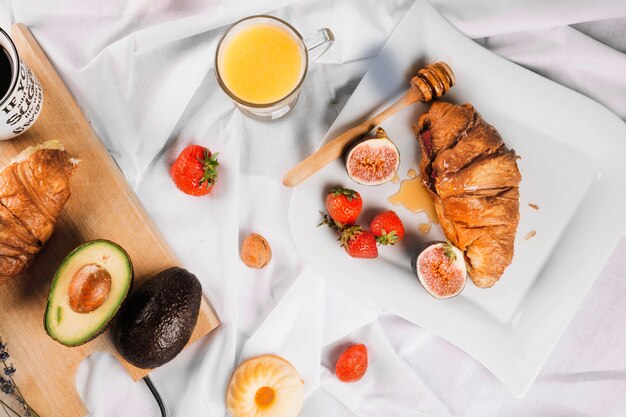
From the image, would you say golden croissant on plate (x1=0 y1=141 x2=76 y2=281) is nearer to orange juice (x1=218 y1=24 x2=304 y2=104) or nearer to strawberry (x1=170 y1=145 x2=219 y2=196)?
strawberry (x1=170 y1=145 x2=219 y2=196)

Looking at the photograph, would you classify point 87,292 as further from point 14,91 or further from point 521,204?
point 521,204

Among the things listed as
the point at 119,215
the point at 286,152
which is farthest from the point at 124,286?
the point at 286,152

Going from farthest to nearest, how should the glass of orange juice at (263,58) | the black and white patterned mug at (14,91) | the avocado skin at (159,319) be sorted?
1. the glass of orange juice at (263,58)
2. the avocado skin at (159,319)
3. the black and white patterned mug at (14,91)

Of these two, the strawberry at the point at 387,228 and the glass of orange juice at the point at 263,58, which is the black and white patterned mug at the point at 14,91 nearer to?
the glass of orange juice at the point at 263,58

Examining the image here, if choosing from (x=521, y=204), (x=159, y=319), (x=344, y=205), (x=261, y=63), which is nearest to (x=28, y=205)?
(x=159, y=319)

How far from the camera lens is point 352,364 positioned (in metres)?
2.12

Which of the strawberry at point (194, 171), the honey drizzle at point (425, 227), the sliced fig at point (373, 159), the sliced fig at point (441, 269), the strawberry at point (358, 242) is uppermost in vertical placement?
the sliced fig at point (373, 159)


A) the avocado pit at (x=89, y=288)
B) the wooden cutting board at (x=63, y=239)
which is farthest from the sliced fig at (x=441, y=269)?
the avocado pit at (x=89, y=288)

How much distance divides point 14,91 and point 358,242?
1.14 metres

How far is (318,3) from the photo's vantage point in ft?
6.86

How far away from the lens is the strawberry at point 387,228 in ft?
6.57

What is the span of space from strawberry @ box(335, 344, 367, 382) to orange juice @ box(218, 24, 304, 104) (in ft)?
3.12

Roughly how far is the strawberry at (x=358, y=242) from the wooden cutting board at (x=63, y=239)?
1.97ft

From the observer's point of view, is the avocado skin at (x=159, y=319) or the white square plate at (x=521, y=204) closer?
the avocado skin at (x=159, y=319)
